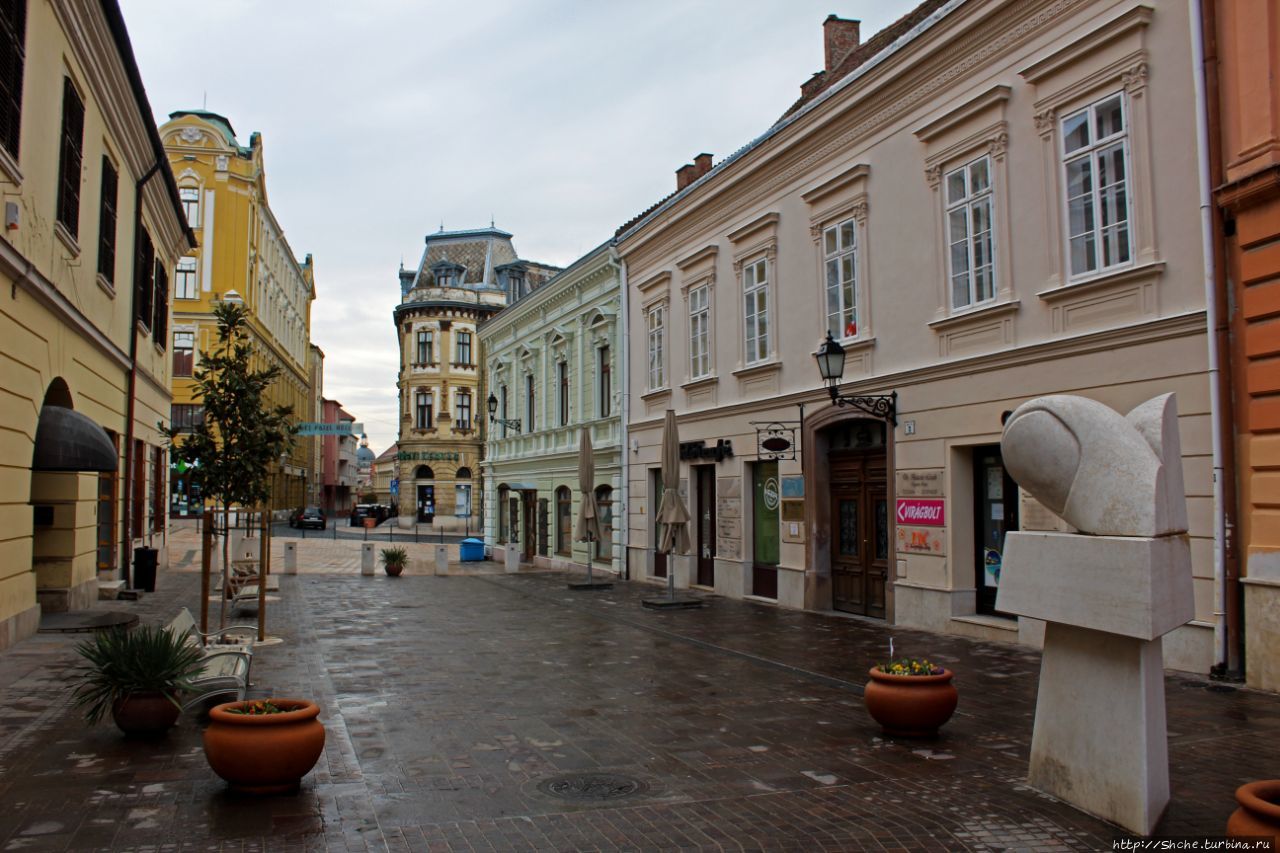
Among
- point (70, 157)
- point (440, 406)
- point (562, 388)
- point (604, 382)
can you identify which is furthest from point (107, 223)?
point (440, 406)

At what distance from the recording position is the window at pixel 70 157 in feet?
41.1

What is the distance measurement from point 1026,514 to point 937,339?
2.94 m

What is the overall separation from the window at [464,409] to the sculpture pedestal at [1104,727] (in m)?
58.9

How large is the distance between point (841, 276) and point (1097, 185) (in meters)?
5.03

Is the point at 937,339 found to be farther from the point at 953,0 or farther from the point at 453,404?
the point at 453,404

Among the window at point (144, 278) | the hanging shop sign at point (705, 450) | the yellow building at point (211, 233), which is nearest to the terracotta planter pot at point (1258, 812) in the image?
the hanging shop sign at point (705, 450)

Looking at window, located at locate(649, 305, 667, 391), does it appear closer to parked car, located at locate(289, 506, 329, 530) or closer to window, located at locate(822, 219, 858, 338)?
window, located at locate(822, 219, 858, 338)

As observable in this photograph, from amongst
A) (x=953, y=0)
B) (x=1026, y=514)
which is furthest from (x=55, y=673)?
(x=953, y=0)

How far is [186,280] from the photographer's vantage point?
45.5 m

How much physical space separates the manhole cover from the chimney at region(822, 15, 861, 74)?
1657cm

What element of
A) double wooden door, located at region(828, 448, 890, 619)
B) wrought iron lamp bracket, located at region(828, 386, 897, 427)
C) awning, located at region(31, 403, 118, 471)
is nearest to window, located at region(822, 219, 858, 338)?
wrought iron lamp bracket, located at region(828, 386, 897, 427)

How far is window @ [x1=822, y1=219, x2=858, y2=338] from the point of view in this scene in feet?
50.3

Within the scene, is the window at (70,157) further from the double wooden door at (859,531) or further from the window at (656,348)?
the window at (656,348)

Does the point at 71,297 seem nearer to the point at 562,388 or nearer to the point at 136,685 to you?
the point at 136,685
